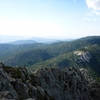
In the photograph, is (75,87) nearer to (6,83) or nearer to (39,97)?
(39,97)

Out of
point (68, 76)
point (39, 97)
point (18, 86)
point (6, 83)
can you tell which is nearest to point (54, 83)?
point (68, 76)

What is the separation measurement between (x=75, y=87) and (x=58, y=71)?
55.3 ft

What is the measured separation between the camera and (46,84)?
93.9 metres

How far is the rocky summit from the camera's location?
6519 centimetres

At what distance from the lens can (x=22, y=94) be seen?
2427 inches

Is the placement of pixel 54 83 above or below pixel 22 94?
below

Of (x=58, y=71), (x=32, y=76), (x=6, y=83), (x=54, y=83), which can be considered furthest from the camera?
(x=58, y=71)

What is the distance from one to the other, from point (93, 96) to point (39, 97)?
68887 mm

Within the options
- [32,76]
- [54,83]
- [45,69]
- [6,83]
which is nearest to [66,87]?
[54,83]

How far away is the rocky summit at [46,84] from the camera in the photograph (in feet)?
214

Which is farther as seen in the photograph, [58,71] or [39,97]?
[58,71]

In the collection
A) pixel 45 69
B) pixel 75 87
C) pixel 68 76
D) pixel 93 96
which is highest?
pixel 45 69

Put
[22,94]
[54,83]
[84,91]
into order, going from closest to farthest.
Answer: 1. [22,94]
2. [54,83]
3. [84,91]

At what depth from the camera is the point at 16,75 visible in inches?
3007
